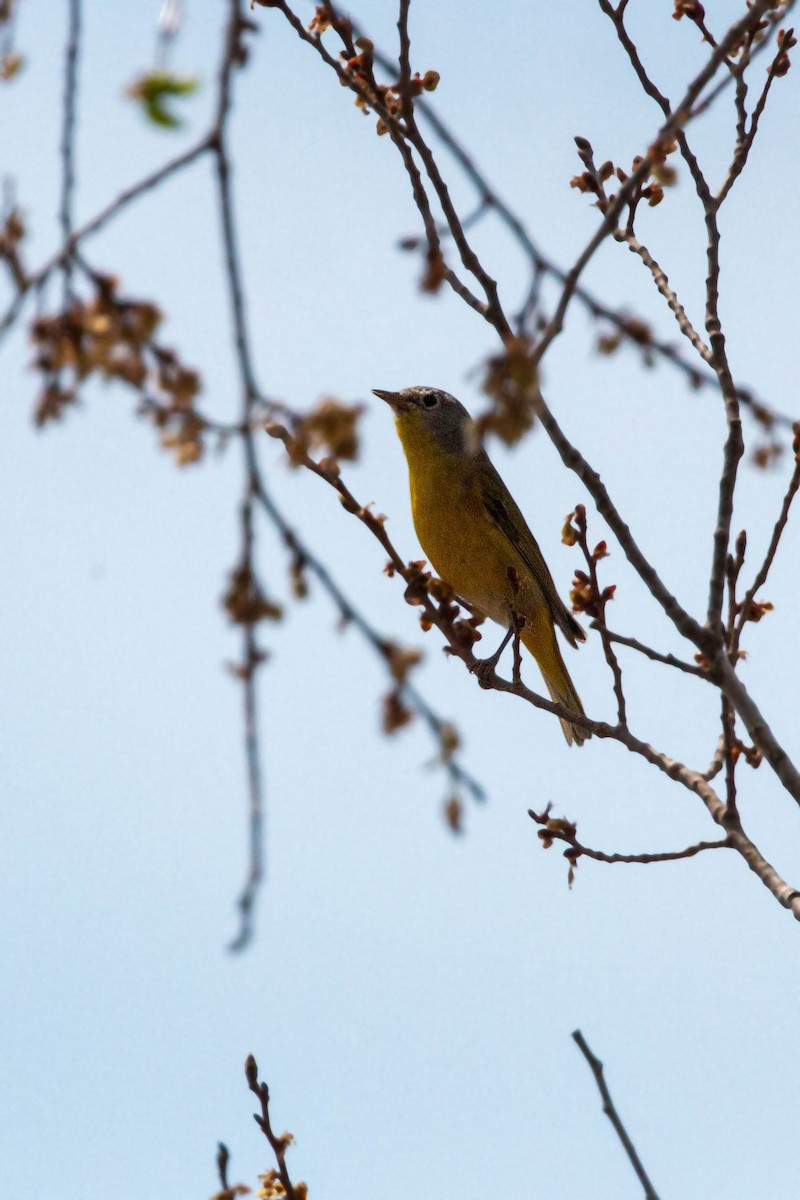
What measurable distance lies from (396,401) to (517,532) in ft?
3.89

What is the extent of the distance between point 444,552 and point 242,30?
552 centimetres

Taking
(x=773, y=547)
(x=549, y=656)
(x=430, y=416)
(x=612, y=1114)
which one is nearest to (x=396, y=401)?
(x=430, y=416)

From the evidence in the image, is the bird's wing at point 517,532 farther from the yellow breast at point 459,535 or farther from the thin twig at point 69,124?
the thin twig at point 69,124

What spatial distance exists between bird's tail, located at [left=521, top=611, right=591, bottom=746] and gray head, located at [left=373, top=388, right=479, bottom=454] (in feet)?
3.70

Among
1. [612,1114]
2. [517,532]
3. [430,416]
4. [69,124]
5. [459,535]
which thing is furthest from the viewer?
[430,416]

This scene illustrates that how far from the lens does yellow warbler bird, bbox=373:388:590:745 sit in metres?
7.38

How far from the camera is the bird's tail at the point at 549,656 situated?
7.77 metres

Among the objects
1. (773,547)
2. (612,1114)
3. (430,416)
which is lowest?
(612,1114)

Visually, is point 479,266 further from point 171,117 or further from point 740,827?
point 740,827

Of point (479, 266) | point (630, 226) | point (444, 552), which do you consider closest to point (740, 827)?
point (479, 266)

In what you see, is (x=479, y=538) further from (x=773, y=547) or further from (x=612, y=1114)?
(x=612, y=1114)

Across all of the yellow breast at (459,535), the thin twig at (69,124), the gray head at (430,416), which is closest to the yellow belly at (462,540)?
the yellow breast at (459,535)

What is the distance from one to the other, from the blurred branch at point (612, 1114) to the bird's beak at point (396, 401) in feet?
17.6

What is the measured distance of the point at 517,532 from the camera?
7789 millimetres
